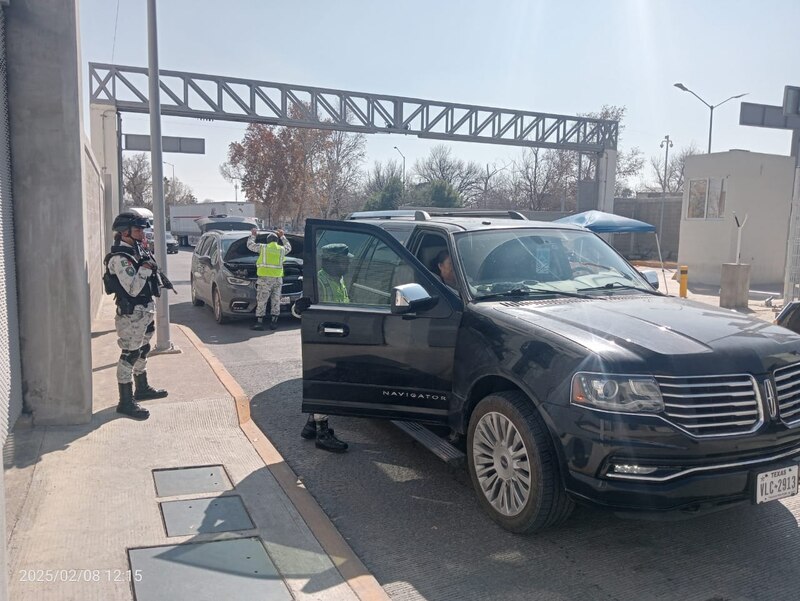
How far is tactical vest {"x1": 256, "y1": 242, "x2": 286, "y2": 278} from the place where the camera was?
464 inches

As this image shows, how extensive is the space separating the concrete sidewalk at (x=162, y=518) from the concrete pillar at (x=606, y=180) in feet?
90.9

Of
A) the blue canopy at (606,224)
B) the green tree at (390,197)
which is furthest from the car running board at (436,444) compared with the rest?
the green tree at (390,197)

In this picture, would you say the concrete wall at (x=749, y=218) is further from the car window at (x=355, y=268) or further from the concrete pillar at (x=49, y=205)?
the concrete pillar at (x=49, y=205)

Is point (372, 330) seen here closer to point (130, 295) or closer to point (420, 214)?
point (420, 214)

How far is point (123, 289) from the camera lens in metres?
6.20

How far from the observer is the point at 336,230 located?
5.46 meters

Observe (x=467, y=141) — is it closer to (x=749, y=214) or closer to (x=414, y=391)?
Answer: (x=749, y=214)

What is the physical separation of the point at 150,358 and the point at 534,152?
190 ft

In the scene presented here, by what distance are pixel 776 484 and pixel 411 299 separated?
2356mm

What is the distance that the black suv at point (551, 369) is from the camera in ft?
11.6

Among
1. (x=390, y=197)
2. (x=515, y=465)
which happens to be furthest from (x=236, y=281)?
(x=390, y=197)

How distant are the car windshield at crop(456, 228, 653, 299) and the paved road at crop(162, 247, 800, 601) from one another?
1.50 metres

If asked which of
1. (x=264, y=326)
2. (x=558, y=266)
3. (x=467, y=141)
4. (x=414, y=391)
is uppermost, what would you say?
(x=467, y=141)

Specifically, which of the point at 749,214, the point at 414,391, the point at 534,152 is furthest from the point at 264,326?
the point at 534,152
